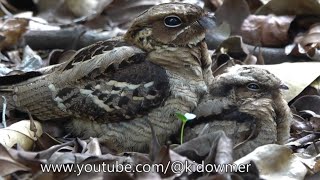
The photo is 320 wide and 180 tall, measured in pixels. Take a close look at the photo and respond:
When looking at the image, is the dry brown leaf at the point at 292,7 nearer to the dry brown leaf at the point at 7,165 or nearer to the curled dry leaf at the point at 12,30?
the curled dry leaf at the point at 12,30

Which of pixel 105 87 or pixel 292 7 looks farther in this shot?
pixel 292 7

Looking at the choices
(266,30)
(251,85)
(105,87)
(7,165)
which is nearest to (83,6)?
(266,30)

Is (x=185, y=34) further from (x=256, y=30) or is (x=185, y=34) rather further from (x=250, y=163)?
(x=256, y=30)

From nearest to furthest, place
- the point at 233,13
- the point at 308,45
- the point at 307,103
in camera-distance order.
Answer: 1. the point at 307,103
2. the point at 308,45
3. the point at 233,13

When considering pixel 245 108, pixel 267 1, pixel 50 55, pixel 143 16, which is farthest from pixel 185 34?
pixel 267 1

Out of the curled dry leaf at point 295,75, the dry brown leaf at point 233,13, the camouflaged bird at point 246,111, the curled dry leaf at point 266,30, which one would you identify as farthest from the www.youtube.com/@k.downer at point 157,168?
the dry brown leaf at point 233,13

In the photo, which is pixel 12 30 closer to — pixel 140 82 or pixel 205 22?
pixel 140 82

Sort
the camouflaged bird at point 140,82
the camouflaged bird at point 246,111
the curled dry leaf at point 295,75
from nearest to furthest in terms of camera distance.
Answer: the camouflaged bird at point 246,111 → the camouflaged bird at point 140,82 → the curled dry leaf at point 295,75
